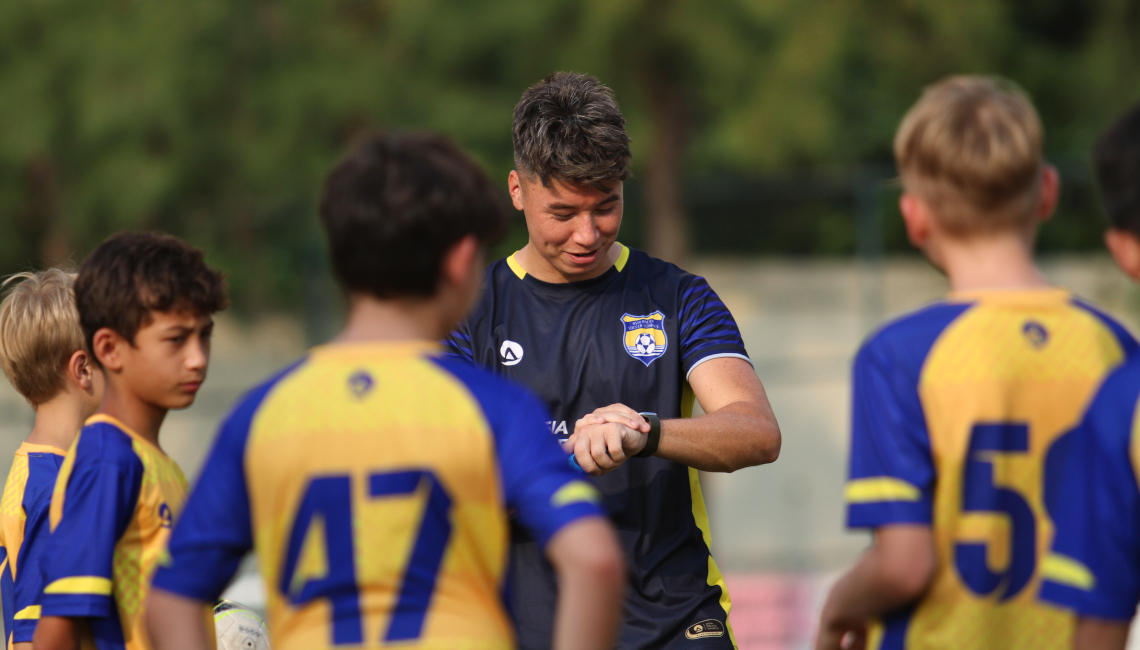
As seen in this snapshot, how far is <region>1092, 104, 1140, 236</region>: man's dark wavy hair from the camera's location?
2131 mm

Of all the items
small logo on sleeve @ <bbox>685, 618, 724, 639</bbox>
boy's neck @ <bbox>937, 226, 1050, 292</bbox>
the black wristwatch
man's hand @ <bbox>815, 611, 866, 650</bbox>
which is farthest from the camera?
small logo on sleeve @ <bbox>685, 618, 724, 639</bbox>

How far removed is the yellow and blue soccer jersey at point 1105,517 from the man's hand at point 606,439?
1.02 m

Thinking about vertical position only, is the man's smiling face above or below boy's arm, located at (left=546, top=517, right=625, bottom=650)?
above

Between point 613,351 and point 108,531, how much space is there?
4.91 ft

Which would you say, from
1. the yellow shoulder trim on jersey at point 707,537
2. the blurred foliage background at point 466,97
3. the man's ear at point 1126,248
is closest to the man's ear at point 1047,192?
the man's ear at point 1126,248

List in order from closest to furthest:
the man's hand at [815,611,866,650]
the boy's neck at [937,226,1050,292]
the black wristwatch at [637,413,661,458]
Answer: the boy's neck at [937,226,1050,292] < the man's hand at [815,611,866,650] < the black wristwatch at [637,413,661,458]

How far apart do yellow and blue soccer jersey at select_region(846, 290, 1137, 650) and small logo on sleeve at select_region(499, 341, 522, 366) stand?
4.59 ft

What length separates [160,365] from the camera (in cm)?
277

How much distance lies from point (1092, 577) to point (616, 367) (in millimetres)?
1568

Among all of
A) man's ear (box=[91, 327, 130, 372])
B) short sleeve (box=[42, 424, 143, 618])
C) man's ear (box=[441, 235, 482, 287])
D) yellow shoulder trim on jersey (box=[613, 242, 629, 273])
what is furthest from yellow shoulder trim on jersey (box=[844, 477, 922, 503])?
man's ear (box=[91, 327, 130, 372])

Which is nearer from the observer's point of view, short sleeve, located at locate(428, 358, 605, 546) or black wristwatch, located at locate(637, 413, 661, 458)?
short sleeve, located at locate(428, 358, 605, 546)

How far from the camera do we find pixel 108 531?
2.55 m

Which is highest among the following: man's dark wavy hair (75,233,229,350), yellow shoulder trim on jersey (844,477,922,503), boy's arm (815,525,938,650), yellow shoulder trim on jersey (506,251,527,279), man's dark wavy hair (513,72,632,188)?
man's dark wavy hair (513,72,632,188)

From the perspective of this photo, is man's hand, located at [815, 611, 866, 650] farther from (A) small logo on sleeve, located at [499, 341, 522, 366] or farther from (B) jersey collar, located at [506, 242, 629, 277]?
(B) jersey collar, located at [506, 242, 629, 277]
